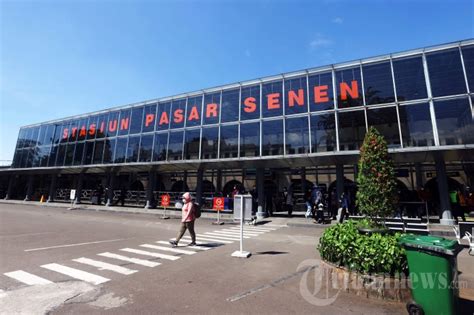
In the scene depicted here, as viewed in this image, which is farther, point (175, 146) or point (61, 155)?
point (61, 155)

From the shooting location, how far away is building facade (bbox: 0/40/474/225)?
15250 mm

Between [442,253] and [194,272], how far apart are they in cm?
521

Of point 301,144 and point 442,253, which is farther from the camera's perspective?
point 301,144

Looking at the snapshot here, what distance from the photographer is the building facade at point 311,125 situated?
15.2 meters

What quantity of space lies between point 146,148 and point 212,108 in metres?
7.78

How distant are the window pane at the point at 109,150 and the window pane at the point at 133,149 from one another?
244cm

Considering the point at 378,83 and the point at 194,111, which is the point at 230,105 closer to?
the point at 194,111

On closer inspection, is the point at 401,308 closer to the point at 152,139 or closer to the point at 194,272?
the point at 194,272

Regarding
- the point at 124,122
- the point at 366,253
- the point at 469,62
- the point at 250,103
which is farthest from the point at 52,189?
the point at 469,62

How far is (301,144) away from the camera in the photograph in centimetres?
1819

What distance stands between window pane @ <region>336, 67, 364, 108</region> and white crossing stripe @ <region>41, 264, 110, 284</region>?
16.9 m

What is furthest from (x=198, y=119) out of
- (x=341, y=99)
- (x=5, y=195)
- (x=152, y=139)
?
(x=5, y=195)

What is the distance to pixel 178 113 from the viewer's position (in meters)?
24.2

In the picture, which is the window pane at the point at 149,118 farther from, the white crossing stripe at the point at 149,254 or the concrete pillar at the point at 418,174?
the concrete pillar at the point at 418,174
